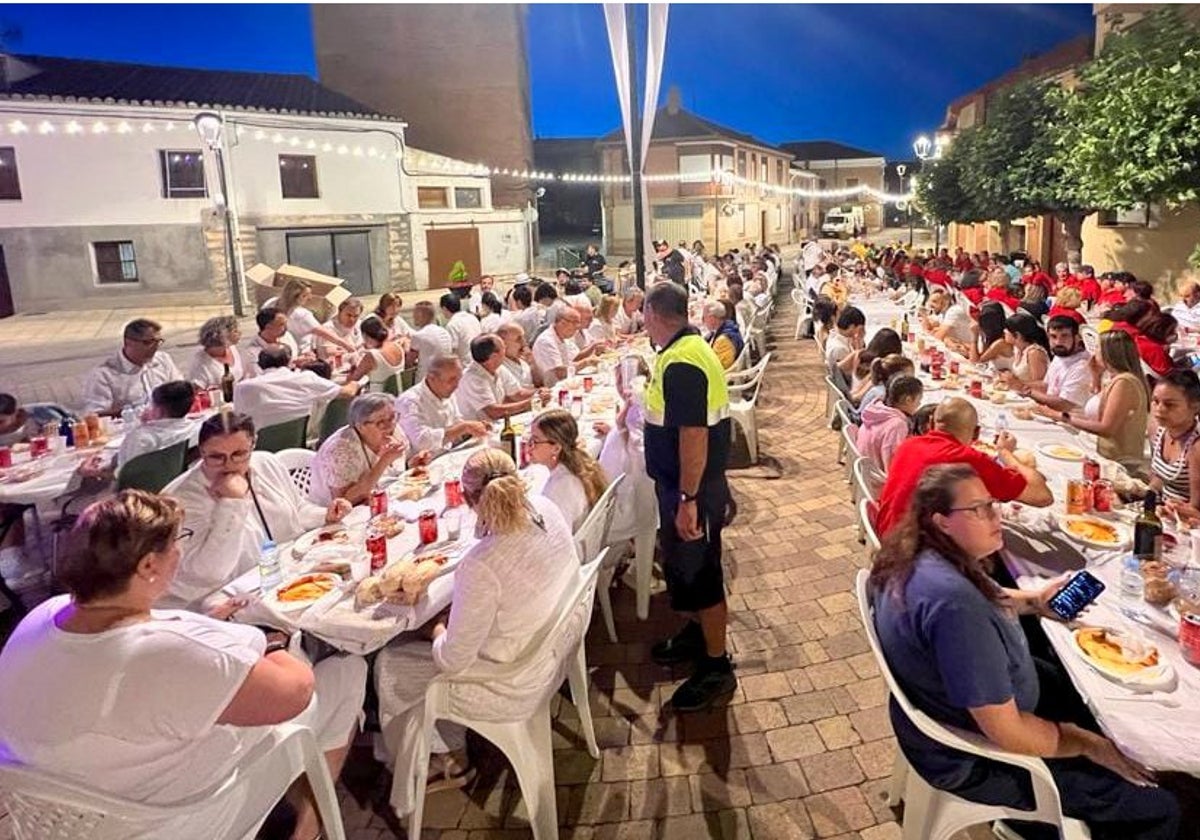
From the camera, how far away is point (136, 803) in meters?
1.92

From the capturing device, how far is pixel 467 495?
9.46 feet

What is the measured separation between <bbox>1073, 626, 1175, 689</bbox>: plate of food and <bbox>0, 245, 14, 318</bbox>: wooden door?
21.3 meters

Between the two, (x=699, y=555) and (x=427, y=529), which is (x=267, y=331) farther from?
(x=699, y=555)

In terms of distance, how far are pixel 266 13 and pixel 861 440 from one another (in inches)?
3426

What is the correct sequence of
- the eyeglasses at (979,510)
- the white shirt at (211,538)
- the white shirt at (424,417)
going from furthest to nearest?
the white shirt at (424,417), the white shirt at (211,538), the eyeglasses at (979,510)

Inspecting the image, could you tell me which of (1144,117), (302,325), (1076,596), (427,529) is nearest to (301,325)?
(302,325)

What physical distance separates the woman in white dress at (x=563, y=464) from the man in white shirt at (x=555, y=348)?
3.62 metres

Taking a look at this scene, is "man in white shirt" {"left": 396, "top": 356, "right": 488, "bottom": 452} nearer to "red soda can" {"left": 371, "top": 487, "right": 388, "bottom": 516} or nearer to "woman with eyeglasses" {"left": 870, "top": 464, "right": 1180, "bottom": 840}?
"red soda can" {"left": 371, "top": 487, "right": 388, "bottom": 516}

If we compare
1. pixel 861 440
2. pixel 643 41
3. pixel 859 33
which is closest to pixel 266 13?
pixel 859 33

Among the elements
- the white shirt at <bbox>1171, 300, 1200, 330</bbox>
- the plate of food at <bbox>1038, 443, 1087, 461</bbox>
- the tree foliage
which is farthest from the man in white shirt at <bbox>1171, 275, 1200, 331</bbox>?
the plate of food at <bbox>1038, 443, 1087, 461</bbox>

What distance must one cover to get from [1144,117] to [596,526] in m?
9.00

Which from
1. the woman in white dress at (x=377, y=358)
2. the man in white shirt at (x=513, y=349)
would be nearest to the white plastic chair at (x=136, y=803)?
the man in white shirt at (x=513, y=349)

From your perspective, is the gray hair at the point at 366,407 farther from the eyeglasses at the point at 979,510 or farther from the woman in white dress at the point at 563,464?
the eyeglasses at the point at 979,510

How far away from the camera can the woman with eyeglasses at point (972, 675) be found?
204 centimetres
